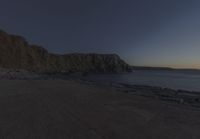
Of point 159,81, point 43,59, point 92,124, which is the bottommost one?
point 159,81

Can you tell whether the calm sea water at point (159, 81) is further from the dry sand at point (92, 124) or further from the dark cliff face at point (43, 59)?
the dark cliff face at point (43, 59)

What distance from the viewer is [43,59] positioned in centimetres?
9006

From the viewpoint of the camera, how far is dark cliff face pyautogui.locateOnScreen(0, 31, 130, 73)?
65938 mm

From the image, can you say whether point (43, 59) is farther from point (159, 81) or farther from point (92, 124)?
point (92, 124)

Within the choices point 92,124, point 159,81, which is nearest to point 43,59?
point 159,81

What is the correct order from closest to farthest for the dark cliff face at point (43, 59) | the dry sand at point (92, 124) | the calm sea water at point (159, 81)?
the dry sand at point (92, 124) < the calm sea water at point (159, 81) < the dark cliff face at point (43, 59)

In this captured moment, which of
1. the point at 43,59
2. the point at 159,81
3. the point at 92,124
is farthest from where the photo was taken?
the point at 43,59

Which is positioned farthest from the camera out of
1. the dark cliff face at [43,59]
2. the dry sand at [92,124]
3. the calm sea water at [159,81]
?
the dark cliff face at [43,59]

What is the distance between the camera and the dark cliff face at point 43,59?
2596 inches

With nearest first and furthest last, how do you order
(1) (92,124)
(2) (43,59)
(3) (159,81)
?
1. (1) (92,124)
2. (3) (159,81)
3. (2) (43,59)

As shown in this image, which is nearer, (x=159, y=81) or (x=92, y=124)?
(x=92, y=124)

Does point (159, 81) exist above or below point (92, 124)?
below

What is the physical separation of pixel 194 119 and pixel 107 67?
120 m

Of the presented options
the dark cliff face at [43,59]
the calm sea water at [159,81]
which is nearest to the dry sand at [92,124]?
the calm sea water at [159,81]
